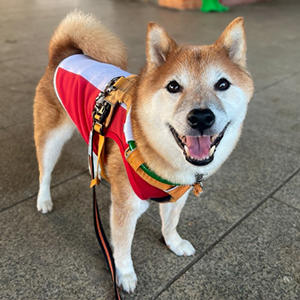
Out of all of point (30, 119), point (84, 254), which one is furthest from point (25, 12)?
point (84, 254)

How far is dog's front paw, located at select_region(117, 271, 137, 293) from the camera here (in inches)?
80.7

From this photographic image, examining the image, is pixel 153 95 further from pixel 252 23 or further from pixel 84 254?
pixel 252 23

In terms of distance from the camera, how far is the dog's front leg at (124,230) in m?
1.93

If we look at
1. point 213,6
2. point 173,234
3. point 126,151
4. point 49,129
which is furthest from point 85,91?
point 213,6

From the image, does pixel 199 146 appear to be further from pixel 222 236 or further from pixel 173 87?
pixel 222 236

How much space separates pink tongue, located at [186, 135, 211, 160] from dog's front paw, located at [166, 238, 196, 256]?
0.93m

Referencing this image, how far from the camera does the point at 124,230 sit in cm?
199

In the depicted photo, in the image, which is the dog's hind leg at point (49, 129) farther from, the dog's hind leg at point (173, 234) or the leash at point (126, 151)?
the dog's hind leg at point (173, 234)

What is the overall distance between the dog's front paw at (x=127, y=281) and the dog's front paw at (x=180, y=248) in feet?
1.22

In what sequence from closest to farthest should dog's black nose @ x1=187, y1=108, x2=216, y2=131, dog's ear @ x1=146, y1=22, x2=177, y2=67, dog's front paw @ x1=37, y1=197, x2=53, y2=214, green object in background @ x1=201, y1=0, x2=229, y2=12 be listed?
1. dog's black nose @ x1=187, y1=108, x2=216, y2=131
2. dog's ear @ x1=146, y1=22, x2=177, y2=67
3. dog's front paw @ x1=37, y1=197, x2=53, y2=214
4. green object in background @ x1=201, y1=0, x2=229, y2=12

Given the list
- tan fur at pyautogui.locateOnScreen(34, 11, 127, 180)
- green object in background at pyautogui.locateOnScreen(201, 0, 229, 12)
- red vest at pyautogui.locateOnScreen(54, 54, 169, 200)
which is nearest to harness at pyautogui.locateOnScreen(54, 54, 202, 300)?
red vest at pyautogui.locateOnScreen(54, 54, 169, 200)

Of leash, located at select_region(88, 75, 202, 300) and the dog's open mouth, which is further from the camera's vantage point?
leash, located at select_region(88, 75, 202, 300)

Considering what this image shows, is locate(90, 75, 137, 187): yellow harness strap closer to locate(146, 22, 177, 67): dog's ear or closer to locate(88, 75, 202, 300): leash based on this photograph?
locate(88, 75, 202, 300): leash

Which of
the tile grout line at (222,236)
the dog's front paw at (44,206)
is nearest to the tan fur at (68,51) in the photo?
the dog's front paw at (44,206)
